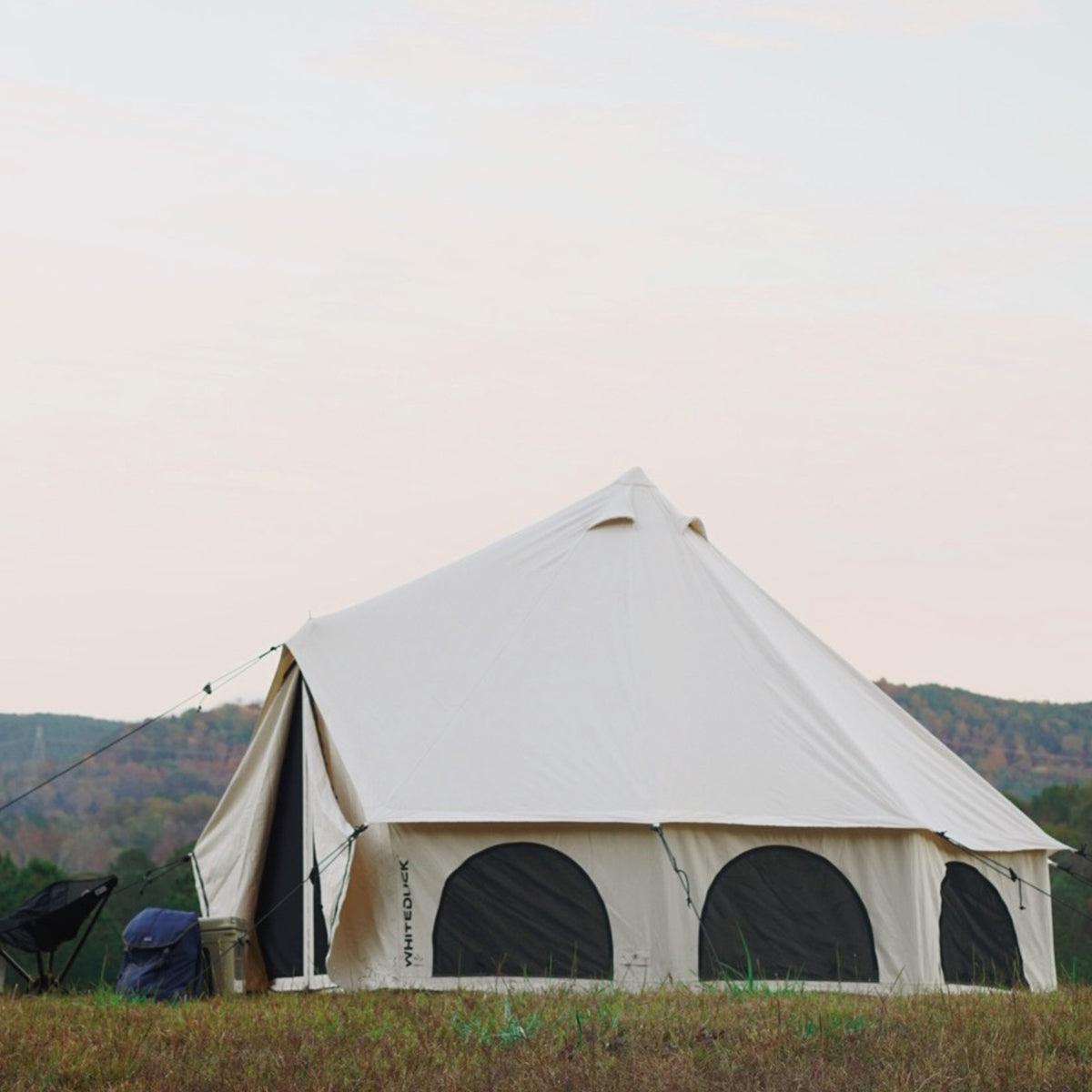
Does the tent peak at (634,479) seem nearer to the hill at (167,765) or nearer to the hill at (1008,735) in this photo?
the hill at (167,765)

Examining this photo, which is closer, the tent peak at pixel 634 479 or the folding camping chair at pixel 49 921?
the folding camping chair at pixel 49 921

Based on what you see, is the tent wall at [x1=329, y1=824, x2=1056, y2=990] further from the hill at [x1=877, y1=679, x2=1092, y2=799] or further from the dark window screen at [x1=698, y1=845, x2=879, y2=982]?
the hill at [x1=877, y1=679, x2=1092, y2=799]

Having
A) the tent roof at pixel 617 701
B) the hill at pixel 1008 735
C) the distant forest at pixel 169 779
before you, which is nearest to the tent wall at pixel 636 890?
the tent roof at pixel 617 701

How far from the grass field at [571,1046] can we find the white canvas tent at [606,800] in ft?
6.99

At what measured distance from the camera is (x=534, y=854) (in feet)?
33.2

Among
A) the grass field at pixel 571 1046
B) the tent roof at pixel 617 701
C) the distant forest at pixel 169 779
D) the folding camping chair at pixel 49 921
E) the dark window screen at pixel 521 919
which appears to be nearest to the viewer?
the grass field at pixel 571 1046

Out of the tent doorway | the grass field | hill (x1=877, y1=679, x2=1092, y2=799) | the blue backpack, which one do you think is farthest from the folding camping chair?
hill (x1=877, y1=679, x2=1092, y2=799)

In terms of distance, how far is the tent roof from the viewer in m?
10.4

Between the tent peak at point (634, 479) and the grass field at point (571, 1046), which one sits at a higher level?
the tent peak at point (634, 479)

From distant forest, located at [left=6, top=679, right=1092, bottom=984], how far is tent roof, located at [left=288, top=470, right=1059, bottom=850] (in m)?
18.6

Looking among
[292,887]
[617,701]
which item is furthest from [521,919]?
[292,887]

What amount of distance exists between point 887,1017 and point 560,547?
599 centimetres

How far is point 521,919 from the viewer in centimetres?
Answer: 1005

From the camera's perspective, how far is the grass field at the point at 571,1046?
543 cm
